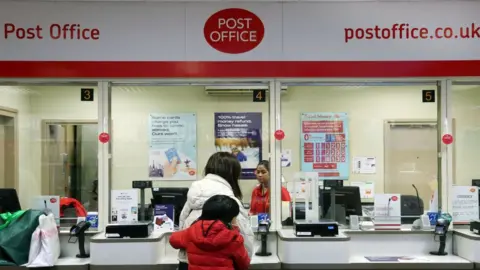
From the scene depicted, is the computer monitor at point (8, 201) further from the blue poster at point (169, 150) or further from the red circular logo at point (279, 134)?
the red circular logo at point (279, 134)

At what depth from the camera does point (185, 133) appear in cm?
486

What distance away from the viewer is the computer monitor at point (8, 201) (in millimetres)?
4254

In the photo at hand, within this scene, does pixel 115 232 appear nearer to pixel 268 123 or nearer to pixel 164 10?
pixel 268 123

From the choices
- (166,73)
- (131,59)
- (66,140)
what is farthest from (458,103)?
(66,140)

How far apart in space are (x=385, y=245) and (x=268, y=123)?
4.97 feet

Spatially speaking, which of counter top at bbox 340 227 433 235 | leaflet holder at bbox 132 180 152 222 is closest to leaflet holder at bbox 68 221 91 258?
leaflet holder at bbox 132 180 152 222

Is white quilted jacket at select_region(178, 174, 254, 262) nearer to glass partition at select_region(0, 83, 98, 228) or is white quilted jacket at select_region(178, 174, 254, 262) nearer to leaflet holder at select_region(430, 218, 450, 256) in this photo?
glass partition at select_region(0, 83, 98, 228)

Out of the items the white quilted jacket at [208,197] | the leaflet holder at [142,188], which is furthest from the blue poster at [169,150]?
the white quilted jacket at [208,197]

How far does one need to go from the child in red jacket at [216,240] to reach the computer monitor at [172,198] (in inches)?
65.8

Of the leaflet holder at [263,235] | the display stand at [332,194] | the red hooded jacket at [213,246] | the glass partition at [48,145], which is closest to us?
the red hooded jacket at [213,246]

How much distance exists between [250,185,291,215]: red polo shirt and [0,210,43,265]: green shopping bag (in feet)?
6.19

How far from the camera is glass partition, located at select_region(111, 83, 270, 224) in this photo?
4730mm

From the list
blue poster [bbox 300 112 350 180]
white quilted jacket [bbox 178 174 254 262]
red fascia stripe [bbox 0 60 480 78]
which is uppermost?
red fascia stripe [bbox 0 60 480 78]

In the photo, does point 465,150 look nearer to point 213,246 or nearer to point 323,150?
point 323,150
